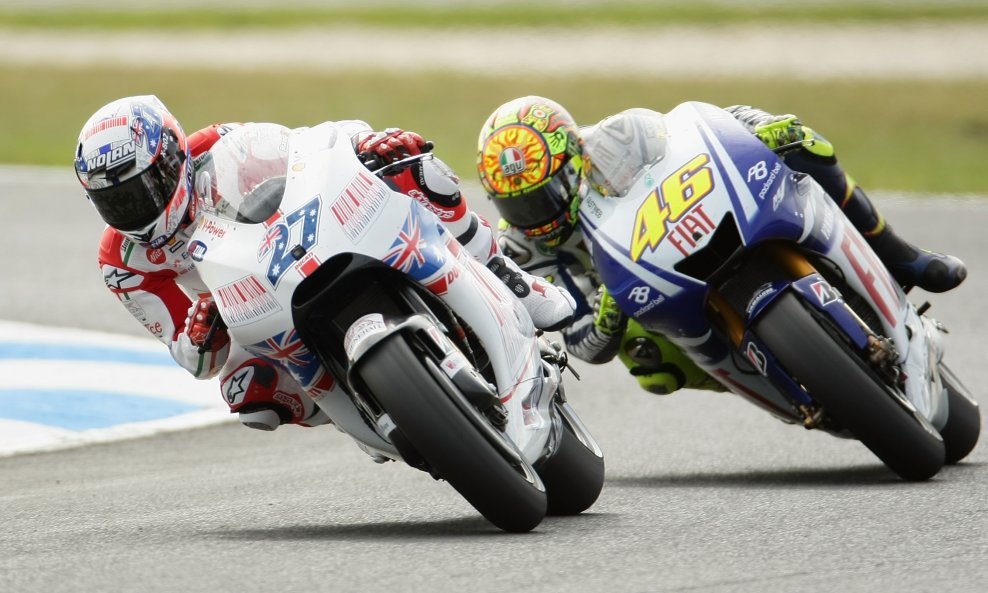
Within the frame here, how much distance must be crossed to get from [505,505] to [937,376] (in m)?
2.26

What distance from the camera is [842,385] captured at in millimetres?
5410

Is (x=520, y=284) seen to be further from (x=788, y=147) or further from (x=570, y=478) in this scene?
(x=788, y=147)

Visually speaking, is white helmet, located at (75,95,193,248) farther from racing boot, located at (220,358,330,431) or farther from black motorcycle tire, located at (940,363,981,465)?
black motorcycle tire, located at (940,363,981,465)

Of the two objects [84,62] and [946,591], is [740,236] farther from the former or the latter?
[84,62]

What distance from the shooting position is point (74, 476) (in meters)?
6.85

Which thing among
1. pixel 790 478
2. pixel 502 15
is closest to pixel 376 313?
pixel 790 478

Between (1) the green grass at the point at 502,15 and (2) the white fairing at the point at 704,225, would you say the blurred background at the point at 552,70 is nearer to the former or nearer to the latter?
(1) the green grass at the point at 502,15

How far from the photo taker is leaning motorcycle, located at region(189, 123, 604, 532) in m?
4.63

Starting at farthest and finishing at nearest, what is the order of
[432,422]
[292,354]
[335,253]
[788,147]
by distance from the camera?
1. [788,147]
2. [292,354]
3. [335,253]
4. [432,422]

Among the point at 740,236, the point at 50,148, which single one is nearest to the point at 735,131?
the point at 740,236

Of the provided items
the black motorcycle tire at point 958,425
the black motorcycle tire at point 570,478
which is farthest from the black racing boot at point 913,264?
the black motorcycle tire at point 570,478

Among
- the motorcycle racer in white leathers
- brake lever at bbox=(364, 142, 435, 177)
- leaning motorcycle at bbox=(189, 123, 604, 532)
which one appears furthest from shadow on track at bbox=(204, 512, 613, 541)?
brake lever at bbox=(364, 142, 435, 177)

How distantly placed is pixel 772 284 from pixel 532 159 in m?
0.98

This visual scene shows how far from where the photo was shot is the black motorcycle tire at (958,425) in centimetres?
650
